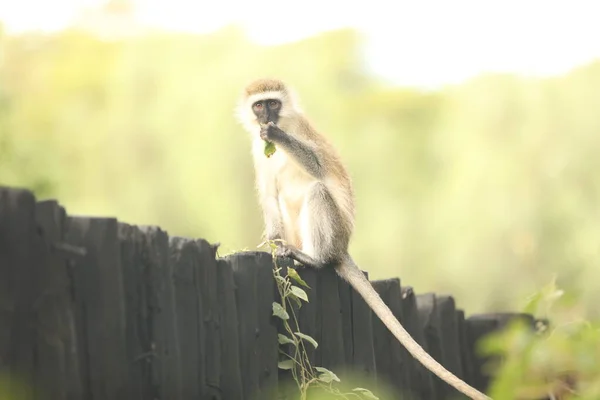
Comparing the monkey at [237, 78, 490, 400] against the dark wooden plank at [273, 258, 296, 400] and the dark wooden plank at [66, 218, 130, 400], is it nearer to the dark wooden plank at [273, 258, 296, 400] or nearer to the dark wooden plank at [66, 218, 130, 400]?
the dark wooden plank at [273, 258, 296, 400]

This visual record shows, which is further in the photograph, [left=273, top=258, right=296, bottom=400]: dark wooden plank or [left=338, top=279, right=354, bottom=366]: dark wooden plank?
[left=338, top=279, right=354, bottom=366]: dark wooden plank

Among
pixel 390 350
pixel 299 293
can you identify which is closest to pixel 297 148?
pixel 390 350

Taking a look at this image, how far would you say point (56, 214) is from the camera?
328 centimetres

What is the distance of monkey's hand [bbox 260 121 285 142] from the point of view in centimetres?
629

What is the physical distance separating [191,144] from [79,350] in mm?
21477

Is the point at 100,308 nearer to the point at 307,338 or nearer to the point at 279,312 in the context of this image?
the point at 279,312

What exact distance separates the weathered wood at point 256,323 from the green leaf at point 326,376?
1.18 ft

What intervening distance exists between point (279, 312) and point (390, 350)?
1598mm

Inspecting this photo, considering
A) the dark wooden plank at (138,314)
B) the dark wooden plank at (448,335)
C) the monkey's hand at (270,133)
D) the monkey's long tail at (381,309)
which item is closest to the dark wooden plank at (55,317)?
the dark wooden plank at (138,314)

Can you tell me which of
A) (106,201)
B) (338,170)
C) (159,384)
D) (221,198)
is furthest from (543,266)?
(159,384)

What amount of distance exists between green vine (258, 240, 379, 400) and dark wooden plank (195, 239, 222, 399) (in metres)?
0.60

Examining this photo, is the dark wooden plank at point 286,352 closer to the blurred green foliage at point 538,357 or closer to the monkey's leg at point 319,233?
the monkey's leg at point 319,233

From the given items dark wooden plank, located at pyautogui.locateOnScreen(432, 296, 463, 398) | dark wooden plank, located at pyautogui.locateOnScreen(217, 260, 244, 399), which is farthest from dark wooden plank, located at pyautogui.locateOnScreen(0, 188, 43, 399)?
dark wooden plank, located at pyautogui.locateOnScreen(432, 296, 463, 398)

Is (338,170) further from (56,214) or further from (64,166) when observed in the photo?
(64,166)
